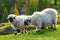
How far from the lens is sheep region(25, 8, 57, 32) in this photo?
73.0 feet

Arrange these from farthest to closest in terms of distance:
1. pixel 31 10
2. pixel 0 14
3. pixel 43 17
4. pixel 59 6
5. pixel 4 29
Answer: pixel 59 6 < pixel 0 14 < pixel 31 10 < pixel 4 29 < pixel 43 17

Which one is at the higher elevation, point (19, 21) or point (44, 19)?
point (44, 19)

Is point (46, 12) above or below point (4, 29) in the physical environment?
above

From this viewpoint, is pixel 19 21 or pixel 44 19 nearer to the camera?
pixel 44 19

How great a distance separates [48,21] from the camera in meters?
22.8

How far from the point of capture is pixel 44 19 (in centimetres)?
2277

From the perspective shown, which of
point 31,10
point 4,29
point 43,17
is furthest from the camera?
point 31,10

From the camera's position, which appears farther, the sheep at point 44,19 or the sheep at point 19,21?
the sheep at point 19,21

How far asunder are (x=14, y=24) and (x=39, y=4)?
65627 millimetres

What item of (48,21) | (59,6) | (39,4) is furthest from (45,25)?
(59,6)

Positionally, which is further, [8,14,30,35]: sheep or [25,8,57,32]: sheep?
[8,14,30,35]: sheep

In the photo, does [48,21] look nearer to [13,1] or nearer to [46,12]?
[46,12]

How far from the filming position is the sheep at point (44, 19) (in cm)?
2225

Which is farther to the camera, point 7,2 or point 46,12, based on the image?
point 7,2
